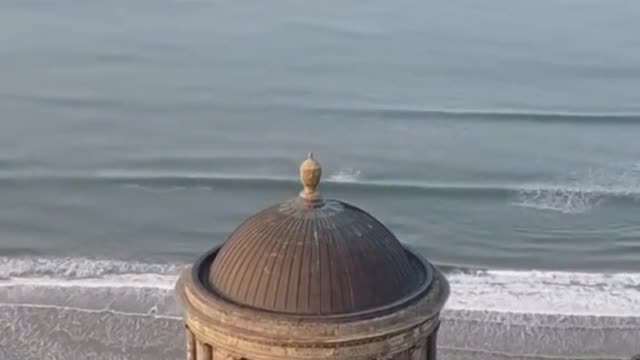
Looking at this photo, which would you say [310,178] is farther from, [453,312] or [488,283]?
[488,283]

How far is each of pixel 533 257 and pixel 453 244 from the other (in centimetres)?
172

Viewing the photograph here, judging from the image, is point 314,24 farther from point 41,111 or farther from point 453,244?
point 453,244

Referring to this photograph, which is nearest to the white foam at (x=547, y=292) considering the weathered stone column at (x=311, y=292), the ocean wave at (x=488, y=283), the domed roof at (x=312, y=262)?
the ocean wave at (x=488, y=283)

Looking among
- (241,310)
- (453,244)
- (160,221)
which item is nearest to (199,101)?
(160,221)

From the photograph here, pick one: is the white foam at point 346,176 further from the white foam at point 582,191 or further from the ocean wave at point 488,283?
the ocean wave at point 488,283

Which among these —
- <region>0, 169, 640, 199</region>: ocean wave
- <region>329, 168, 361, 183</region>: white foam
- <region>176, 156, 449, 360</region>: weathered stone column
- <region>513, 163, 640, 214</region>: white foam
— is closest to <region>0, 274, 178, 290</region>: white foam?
<region>0, 169, 640, 199</region>: ocean wave

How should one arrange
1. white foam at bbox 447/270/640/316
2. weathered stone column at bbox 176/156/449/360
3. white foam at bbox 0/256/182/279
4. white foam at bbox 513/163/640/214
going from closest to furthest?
weathered stone column at bbox 176/156/449/360 → white foam at bbox 447/270/640/316 → white foam at bbox 0/256/182/279 → white foam at bbox 513/163/640/214

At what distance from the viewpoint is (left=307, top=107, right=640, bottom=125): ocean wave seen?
1405 inches

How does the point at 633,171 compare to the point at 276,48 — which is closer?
the point at 633,171

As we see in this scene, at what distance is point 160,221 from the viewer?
1139 inches

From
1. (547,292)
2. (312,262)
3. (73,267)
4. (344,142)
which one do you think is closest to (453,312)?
(547,292)

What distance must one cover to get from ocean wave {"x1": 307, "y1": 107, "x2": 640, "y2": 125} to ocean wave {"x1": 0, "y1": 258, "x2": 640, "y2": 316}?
10.2m

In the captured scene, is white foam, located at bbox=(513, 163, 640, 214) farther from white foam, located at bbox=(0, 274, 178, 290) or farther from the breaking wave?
white foam, located at bbox=(0, 274, 178, 290)

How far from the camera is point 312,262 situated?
12516mm
